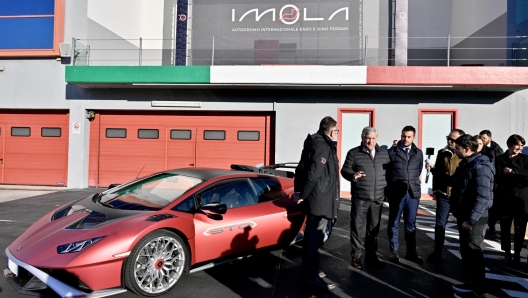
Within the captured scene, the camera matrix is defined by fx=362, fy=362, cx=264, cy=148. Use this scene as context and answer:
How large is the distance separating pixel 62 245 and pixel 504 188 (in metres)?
5.36

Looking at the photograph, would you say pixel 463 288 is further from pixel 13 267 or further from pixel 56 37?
pixel 56 37

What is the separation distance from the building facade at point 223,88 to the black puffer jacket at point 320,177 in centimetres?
635

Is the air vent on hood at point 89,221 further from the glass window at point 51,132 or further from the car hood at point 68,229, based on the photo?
the glass window at point 51,132

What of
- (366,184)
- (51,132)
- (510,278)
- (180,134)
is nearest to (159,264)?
(366,184)

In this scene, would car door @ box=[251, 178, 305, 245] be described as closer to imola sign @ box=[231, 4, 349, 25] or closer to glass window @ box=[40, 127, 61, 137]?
imola sign @ box=[231, 4, 349, 25]

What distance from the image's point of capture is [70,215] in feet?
12.8

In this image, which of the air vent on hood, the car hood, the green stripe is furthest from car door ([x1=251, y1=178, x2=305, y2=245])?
the green stripe

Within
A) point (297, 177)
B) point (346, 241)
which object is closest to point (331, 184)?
point (297, 177)

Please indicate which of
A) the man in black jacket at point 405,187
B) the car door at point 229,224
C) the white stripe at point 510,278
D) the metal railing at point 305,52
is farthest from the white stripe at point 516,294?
the metal railing at point 305,52

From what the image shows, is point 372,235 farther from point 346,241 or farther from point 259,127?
point 259,127

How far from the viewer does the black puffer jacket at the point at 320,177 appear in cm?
384

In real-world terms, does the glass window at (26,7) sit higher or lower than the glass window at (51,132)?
higher

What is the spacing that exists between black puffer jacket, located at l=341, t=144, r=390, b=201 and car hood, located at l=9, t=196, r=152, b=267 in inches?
99.1

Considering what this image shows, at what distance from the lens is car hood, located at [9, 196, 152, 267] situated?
3299 mm
